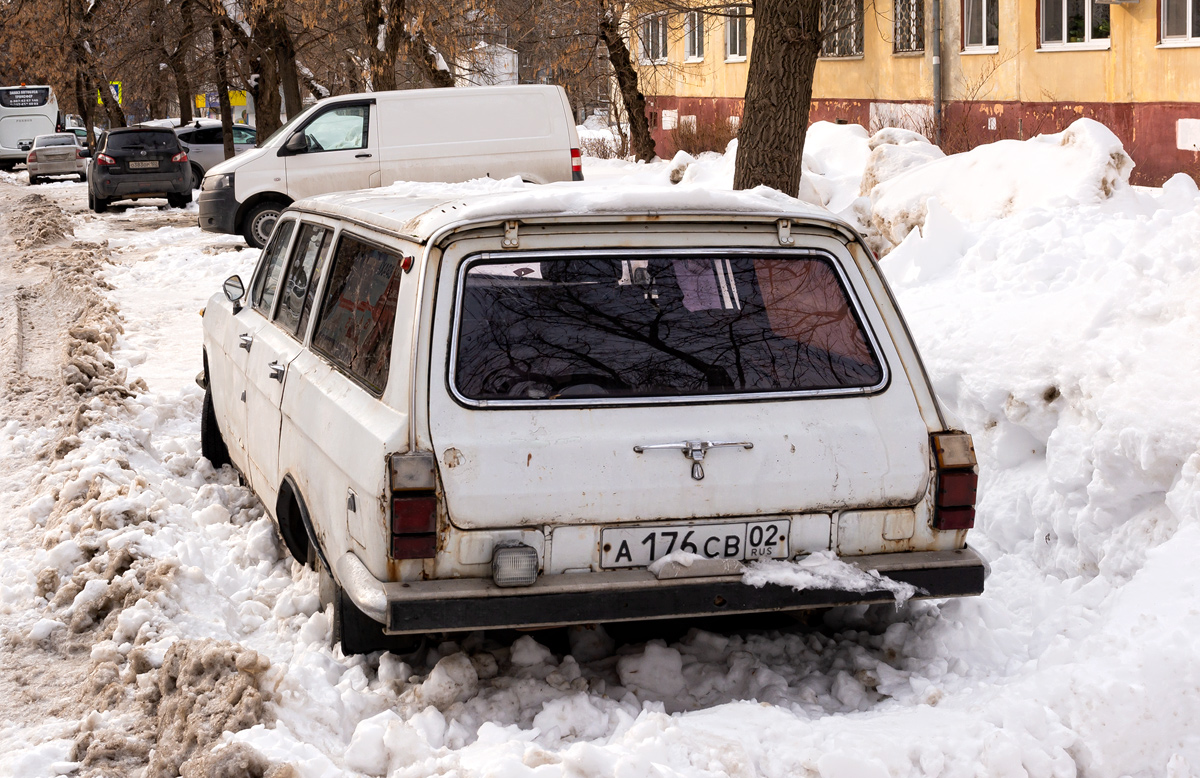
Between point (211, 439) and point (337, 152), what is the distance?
34.8ft

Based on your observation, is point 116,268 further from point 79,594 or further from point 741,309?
point 741,309

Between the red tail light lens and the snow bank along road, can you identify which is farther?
the red tail light lens

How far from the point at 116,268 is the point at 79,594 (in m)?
12.8

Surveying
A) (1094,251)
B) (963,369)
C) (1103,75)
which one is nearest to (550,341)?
(963,369)

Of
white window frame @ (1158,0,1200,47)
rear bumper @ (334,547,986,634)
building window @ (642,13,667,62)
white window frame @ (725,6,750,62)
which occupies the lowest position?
rear bumper @ (334,547,986,634)

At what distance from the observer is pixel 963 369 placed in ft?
21.1

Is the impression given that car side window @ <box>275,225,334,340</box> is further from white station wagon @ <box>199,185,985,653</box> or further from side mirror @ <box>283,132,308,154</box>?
side mirror @ <box>283,132,308,154</box>

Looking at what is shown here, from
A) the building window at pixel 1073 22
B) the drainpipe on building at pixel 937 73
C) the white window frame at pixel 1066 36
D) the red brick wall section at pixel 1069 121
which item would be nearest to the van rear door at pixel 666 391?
the red brick wall section at pixel 1069 121

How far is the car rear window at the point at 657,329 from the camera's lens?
374 centimetres

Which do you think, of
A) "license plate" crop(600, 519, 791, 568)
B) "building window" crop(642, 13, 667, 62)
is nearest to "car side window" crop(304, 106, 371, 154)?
Answer: "license plate" crop(600, 519, 791, 568)

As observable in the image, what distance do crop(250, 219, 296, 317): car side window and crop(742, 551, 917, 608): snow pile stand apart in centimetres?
253

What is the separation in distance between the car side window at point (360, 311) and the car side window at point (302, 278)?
0.22 metres

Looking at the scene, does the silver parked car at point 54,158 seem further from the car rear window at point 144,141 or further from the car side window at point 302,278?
the car side window at point 302,278

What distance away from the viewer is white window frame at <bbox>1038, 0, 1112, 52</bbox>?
18.4 meters
